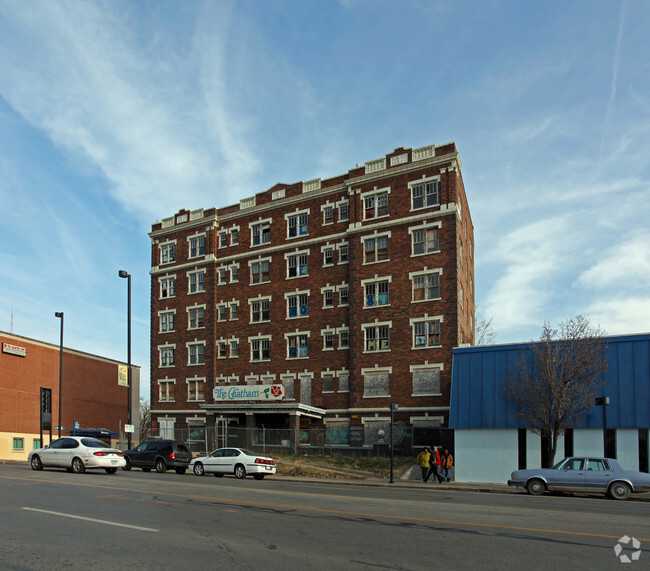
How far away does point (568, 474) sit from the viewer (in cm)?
2206

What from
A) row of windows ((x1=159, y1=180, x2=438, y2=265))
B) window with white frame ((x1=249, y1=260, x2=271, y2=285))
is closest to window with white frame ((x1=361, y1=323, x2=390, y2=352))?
row of windows ((x1=159, y1=180, x2=438, y2=265))

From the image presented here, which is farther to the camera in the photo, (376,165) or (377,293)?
(376,165)

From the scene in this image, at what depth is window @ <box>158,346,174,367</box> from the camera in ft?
178

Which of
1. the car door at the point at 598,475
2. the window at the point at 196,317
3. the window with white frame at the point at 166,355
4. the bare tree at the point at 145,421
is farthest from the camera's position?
the bare tree at the point at 145,421

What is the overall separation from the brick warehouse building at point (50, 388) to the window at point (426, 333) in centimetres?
3120

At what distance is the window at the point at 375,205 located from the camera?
44.2 meters

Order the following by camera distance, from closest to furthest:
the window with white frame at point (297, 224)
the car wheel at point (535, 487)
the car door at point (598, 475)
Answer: the car door at point (598, 475) → the car wheel at point (535, 487) → the window with white frame at point (297, 224)

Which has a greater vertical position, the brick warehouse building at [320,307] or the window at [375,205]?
the window at [375,205]

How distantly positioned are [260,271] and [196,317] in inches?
298

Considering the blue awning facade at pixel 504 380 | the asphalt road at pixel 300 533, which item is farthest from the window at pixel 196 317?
the asphalt road at pixel 300 533

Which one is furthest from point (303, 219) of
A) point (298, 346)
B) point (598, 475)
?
point (598, 475)

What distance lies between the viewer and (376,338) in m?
42.9

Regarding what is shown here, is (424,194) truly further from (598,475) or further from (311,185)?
(598,475)

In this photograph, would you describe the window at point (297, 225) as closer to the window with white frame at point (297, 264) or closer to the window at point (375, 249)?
the window with white frame at point (297, 264)
